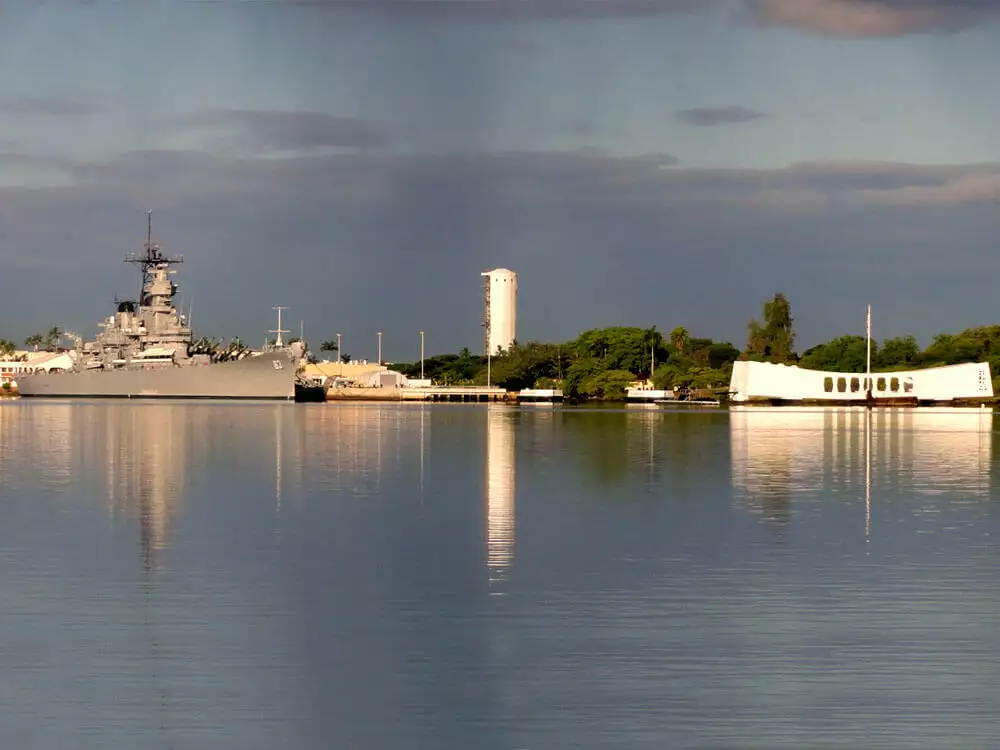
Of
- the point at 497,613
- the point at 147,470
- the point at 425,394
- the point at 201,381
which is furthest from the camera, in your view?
the point at 425,394

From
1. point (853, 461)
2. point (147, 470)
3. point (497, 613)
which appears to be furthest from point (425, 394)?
point (497, 613)

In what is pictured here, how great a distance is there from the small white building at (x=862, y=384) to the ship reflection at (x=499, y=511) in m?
87.2

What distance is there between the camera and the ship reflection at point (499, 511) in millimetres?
19422

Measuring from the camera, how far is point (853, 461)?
142 feet

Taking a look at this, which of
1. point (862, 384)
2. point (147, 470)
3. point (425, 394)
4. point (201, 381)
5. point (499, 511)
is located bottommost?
point (499, 511)

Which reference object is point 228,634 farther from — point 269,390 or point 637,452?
point 269,390

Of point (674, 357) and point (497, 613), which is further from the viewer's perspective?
point (674, 357)

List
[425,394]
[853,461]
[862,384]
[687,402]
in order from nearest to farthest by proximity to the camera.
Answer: [853,461], [862,384], [687,402], [425,394]

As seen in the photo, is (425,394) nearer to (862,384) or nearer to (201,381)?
(201,381)

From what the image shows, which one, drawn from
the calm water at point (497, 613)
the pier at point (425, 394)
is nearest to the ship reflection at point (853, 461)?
the calm water at point (497, 613)

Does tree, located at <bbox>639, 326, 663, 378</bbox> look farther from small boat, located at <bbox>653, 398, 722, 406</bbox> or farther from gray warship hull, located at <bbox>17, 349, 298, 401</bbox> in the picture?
gray warship hull, located at <bbox>17, 349, 298, 401</bbox>

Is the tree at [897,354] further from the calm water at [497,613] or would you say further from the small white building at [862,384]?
the calm water at [497,613]

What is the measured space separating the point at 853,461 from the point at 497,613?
2976 cm

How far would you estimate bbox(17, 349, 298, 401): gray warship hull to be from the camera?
150 metres
